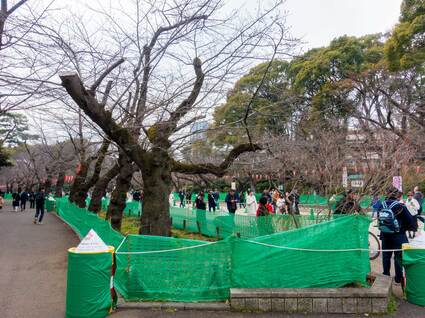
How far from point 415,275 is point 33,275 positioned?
705cm

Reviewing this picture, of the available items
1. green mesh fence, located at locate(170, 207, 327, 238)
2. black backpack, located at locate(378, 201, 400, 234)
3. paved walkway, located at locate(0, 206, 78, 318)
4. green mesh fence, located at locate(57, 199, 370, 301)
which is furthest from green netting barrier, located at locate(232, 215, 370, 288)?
→ green mesh fence, located at locate(170, 207, 327, 238)

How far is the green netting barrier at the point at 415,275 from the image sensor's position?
5785 mm

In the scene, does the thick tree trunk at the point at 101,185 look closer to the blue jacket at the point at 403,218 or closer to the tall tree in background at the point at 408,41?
the blue jacket at the point at 403,218

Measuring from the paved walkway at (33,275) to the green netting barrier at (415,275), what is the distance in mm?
5194

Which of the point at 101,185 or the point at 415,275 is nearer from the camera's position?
the point at 415,275

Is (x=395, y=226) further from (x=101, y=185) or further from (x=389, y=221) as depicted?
(x=101, y=185)

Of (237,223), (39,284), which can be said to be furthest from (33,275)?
(237,223)

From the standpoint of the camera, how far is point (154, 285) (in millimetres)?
5793

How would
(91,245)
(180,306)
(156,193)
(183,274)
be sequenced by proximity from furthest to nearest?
(156,193), (183,274), (180,306), (91,245)

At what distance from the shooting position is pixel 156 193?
8.61 meters

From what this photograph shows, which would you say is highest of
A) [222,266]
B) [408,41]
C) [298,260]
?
[408,41]

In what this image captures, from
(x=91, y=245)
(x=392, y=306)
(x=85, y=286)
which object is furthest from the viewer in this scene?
(x=392, y=306)

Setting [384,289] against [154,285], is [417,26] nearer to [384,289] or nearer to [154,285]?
[384,289]

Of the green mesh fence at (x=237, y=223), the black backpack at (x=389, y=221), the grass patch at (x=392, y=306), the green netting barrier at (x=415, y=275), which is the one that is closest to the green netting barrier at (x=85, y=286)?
the grass patch at (x=392, y=306)
